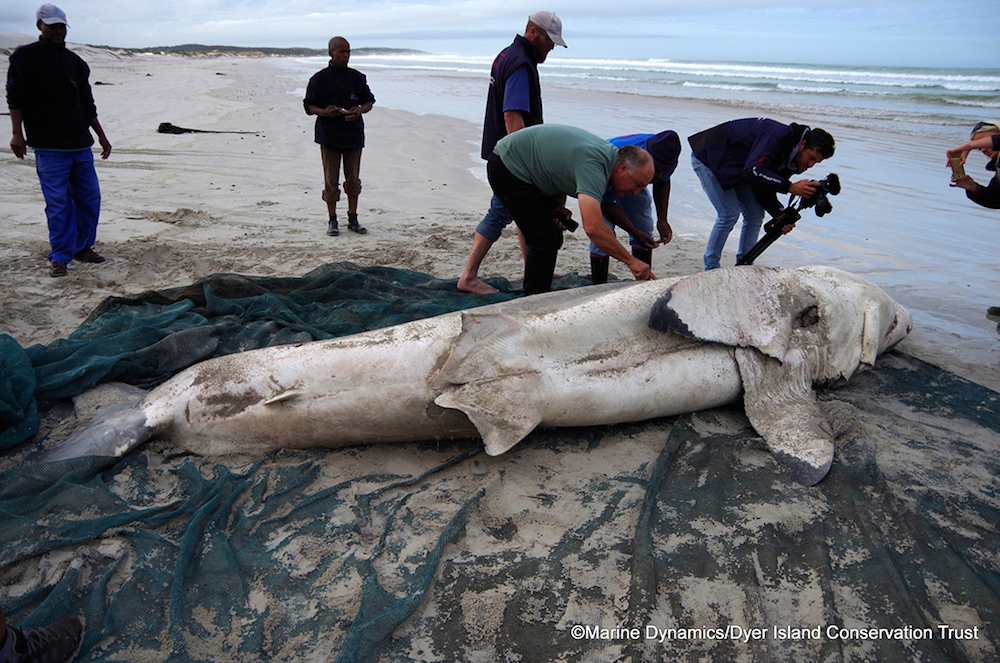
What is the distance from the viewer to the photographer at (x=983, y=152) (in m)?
5.16

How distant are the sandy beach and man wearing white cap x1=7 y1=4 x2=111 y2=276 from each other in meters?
0.28

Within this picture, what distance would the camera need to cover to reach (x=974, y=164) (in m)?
10.7

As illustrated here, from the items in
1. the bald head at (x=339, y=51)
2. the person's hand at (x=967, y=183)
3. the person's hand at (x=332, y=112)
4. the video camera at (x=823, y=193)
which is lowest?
the video camera at (x=823, y=193)

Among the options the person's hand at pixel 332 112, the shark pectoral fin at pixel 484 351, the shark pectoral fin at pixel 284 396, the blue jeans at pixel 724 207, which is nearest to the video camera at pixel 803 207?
the blue jeans at pixel 724 207

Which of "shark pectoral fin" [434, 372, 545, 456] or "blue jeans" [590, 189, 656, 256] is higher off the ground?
"blue jeans" [590, 189, 656, 256]

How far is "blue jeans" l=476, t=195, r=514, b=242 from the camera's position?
17.9 ft

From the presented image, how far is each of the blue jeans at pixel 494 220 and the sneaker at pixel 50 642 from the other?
159 inches

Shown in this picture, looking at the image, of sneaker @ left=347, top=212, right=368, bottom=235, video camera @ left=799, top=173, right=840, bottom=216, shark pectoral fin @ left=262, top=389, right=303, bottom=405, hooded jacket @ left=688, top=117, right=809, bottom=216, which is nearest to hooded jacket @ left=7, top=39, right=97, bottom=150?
sneaker @ left=347, top=212, right=368, bottom=235

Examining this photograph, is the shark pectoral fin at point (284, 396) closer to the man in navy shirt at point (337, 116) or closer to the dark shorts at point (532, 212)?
the dark shorts at point (532, 212)

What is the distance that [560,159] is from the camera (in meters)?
4.53

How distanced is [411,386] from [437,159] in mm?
8756

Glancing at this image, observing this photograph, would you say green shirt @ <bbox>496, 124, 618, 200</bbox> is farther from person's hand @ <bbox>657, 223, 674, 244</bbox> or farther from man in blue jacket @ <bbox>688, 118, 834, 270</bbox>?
man in blue jacket @ <bbox>688, 118, 834, 270</bbox>

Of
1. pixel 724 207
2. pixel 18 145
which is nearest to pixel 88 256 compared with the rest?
pixel 18 145

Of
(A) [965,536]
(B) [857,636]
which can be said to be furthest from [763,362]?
(B) [857,636]
